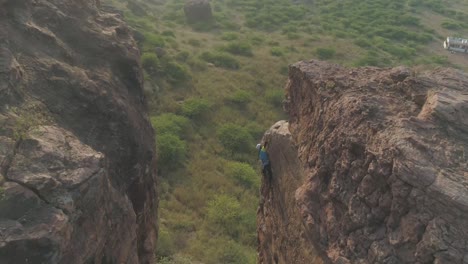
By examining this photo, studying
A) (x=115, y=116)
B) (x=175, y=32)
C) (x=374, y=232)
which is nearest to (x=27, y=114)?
(x=115, y=116)

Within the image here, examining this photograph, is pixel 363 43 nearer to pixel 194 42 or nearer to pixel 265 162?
pixel 194 42

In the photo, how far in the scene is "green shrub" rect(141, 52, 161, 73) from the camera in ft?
101

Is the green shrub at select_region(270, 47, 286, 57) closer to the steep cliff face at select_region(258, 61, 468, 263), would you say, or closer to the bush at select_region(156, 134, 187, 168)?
the bush at select_region(156, 134, 187, 168)

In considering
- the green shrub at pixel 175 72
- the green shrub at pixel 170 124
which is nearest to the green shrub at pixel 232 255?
the green shrub at pixel 170 124

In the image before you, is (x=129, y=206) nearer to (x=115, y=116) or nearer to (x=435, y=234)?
(x=115, y=116)

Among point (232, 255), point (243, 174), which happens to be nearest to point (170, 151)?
point (243, 174)

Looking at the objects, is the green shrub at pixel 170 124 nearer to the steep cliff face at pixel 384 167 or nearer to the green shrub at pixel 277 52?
the steep cliff face at pixel 384 167

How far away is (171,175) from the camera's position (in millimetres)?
21188

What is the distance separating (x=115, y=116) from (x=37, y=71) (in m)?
1.70

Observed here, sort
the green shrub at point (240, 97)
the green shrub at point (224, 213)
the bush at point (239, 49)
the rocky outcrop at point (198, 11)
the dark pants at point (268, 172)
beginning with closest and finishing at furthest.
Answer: the dark pants at point (268, 172) < the green shrub at point (224, 213) < the green shrub at point (240, 97) < the bush at point (239, 49) < the rocky outcrop at point (198, 11)

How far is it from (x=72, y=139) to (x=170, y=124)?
17.4 metres

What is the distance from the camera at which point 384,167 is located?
7.63 m

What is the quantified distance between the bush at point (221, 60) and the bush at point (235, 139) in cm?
1085

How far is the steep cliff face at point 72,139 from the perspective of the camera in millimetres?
6211
